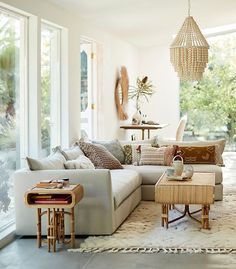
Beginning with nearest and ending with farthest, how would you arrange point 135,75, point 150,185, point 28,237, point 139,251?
point 139,251 < point 28,237 < point 150,185 < point 135,75

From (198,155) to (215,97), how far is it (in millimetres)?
5316

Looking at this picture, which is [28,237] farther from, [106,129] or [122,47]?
[122,47]

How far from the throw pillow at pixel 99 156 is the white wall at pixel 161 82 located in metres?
5.39

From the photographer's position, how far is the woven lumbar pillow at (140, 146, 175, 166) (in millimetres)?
7223

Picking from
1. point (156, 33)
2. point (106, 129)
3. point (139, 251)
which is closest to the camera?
point (139, 251)

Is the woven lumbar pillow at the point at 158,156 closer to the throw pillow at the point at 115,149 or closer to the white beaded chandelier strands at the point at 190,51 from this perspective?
the throw pillow at the point at 115,149

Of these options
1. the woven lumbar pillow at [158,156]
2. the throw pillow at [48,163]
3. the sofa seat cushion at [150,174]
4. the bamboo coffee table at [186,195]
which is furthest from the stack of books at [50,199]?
the woven lumbar pillow at [158,156]

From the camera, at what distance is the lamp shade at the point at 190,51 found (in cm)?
655

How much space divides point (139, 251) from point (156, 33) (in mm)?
6420

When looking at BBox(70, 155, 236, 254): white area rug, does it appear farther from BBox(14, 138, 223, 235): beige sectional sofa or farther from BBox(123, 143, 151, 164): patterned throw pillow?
BBox(123, 143, 151, 164): patterned throw pillow

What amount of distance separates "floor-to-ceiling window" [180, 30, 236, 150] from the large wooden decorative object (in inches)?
96.2

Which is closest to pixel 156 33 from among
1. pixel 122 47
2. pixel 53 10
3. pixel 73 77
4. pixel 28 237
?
pixel 122 47

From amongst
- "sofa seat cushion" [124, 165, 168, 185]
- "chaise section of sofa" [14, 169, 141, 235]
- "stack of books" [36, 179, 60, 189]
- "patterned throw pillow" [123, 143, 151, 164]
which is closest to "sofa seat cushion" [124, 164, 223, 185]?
"sofa seat cushion" [124, 165, 168, 185]

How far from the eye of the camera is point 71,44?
23.5ft
